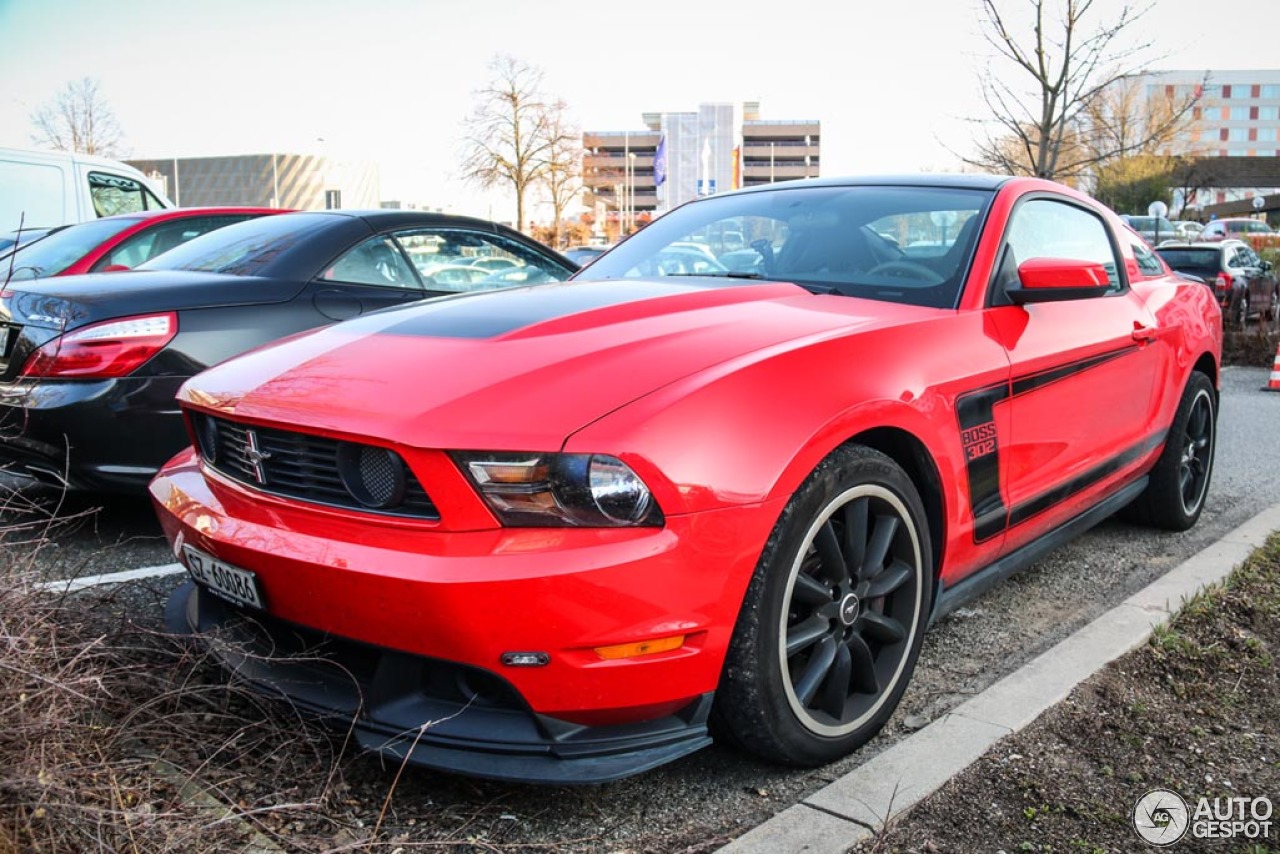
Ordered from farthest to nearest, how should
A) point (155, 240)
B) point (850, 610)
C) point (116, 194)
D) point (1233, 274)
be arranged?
point (1233, 274) → point (116, 194) → point (155, 240) → point (850, 610)

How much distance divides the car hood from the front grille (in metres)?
0.05

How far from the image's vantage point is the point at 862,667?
102 inches

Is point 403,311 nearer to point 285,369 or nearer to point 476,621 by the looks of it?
point 285,369

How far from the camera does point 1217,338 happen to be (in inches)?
192

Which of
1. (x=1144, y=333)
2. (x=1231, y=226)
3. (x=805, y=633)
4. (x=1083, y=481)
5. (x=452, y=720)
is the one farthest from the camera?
(x=1231, y=226)

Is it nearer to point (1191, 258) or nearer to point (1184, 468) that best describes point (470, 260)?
point (1184, 468)

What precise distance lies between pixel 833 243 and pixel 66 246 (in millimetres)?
4991

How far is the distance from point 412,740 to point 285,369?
1.00 meters

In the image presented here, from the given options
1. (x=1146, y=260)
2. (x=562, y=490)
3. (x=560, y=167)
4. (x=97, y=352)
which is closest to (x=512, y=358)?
(x=562, y=490)

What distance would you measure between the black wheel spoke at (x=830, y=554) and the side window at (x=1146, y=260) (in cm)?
269

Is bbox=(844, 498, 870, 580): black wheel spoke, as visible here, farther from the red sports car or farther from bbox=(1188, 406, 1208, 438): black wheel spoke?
bbox=(1188, 406, 1208, 438): black wheel spoke

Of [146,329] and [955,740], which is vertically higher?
[146,329]

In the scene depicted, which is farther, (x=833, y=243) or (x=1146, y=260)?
(x=1146, y=260)

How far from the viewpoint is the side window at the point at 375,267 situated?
4680 mm
